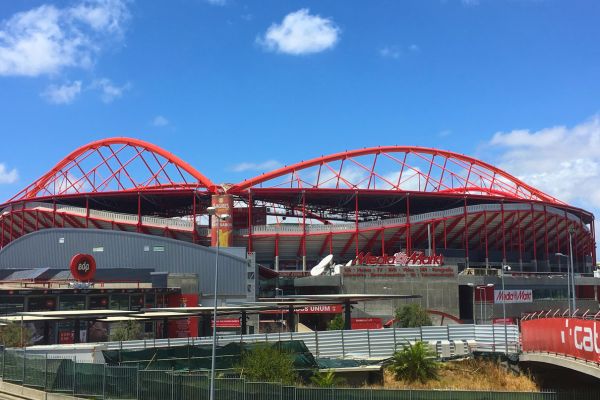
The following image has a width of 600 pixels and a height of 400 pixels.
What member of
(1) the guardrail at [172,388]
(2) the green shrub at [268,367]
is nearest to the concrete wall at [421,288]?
(2) the green shrub at [268,367]

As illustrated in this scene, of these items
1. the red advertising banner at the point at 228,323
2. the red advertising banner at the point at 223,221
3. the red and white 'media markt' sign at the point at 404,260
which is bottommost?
the red advertising banner at the point at 228,323

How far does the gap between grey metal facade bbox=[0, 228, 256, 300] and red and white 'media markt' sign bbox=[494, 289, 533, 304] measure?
32957 mm

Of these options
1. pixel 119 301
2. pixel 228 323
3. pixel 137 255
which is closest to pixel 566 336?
pixel 119 301

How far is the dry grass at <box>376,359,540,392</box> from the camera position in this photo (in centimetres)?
3584

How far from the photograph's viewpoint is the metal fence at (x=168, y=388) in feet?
84.7

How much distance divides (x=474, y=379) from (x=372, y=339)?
7664 millimetres

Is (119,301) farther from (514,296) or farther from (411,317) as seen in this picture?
(514,296)

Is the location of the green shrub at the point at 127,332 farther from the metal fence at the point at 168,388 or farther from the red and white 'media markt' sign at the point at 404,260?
the red and white 'media markt' sign at the point at 404,260

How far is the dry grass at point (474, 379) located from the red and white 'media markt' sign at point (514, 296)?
44242 millimetres

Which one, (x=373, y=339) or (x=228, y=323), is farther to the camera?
(x=228, y=323)

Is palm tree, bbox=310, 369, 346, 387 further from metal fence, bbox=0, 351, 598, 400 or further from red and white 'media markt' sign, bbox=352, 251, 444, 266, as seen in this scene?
red and white 'media markt' sign, bbox=352, 251, 444, 266

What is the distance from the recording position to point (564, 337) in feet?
89.6

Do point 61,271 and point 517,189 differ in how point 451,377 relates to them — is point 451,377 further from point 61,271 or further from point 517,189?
point 517,189

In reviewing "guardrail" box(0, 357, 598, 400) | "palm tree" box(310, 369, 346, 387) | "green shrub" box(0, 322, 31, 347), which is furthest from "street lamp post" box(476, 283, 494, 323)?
"green shrub" box(0, 322, 31, 347)
